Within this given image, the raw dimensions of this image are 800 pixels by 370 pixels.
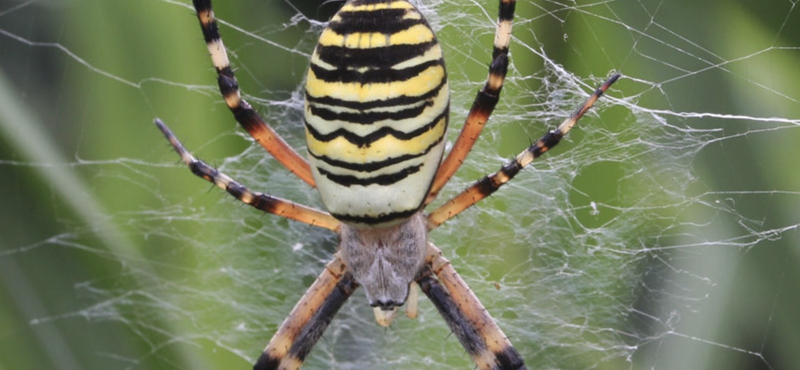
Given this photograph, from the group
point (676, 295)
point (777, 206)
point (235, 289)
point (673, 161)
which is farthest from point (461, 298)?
point (235, 289)

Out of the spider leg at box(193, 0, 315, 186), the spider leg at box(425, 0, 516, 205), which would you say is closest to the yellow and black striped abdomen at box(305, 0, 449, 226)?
the spider leg at box(425, 0, 516, 205)

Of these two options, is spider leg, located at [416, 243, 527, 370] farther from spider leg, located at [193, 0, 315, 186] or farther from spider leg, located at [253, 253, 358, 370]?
spider leg, located at [193, 0, 315, 186]

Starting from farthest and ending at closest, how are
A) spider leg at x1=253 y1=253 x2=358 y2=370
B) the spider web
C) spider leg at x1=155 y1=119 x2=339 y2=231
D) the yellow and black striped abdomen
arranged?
spider leg at x1=253 y1=253 x2=358 y2=370 → spider leg at x1=155 y1=119 x2=339 y2=231 → the spider web → the yellow and black striped abdomen

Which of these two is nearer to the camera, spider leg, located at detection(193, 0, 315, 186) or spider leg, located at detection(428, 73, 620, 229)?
spider leg, located at detection(428, 73, 620, 229)

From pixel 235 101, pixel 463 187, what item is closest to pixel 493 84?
pixel 235 101

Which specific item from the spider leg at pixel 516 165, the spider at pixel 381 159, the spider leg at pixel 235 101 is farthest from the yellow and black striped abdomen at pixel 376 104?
the spider leg at pixel 235 101
